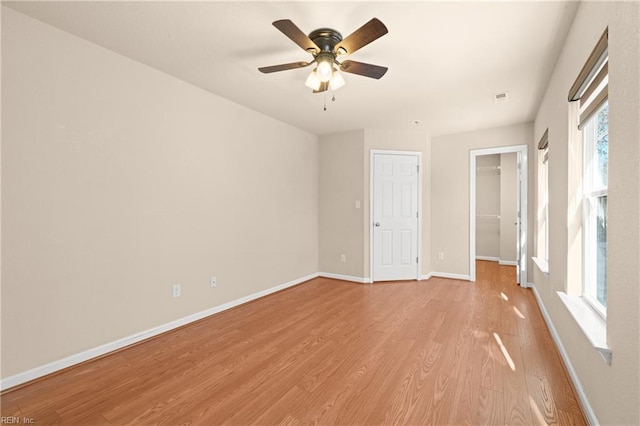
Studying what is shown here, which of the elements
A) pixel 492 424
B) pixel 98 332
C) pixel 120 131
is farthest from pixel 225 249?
pixel 492 424

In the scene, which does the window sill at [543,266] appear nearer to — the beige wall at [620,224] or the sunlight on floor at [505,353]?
the sunlight on floor at [505,353]

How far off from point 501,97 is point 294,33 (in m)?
2.71

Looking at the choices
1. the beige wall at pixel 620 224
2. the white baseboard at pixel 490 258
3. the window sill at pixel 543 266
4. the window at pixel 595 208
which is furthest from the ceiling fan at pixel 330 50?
the white baseboard at pixel 490 258

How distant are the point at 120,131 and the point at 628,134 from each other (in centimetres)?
329

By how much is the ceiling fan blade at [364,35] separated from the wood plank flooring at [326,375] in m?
2.29

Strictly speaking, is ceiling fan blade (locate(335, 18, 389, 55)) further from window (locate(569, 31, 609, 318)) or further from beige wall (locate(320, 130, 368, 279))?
beige wall (locate(320, 130, 368, 279))

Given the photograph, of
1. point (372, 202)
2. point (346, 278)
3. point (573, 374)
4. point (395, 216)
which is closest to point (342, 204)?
point (372, 202)

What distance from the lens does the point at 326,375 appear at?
205 centimetres

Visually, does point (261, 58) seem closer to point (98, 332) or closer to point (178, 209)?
point (178, 209)

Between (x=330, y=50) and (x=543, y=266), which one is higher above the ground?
(x=330, y=50)

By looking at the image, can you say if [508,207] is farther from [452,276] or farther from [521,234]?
[452,276]

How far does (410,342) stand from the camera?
8.36ft

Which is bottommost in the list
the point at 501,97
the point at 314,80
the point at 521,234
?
the point at 521,234

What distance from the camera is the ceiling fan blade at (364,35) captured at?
1667mm
